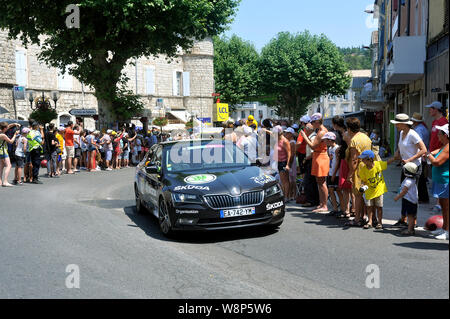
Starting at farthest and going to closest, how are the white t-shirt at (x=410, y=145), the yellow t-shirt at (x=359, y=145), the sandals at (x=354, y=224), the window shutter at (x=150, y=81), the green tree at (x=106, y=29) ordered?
the window shutter at (x=150, y=81) → the green tree at (x=106, y=29) → the sandals at (x=354, y=224) → the yellow t-shirt at (x=359, y=145) → the white t-shirt at (x=410, y=145)

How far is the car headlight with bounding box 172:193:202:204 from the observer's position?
7.36 meters

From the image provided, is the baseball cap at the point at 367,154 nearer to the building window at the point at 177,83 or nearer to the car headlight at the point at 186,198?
the car headlight at the point at 186,198

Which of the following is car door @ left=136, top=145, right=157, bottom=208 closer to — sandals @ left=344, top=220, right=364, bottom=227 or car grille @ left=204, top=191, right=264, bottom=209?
car grille @ left=204, top=191, right=264, bottom=209

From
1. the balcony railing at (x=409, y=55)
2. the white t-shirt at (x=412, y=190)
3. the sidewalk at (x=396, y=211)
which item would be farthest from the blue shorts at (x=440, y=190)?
the balcony railing at (x=409, y=55)

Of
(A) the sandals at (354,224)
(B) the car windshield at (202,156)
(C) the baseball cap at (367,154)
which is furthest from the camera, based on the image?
(B) the car windshield at (202,156)

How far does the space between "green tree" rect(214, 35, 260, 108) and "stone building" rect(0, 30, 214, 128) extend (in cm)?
952

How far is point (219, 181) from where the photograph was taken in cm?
764

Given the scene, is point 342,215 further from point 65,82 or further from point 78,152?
point 65,82

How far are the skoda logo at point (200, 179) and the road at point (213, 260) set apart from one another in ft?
2.84

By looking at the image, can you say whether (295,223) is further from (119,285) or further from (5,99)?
(5,99)

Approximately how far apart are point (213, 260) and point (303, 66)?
178 feet

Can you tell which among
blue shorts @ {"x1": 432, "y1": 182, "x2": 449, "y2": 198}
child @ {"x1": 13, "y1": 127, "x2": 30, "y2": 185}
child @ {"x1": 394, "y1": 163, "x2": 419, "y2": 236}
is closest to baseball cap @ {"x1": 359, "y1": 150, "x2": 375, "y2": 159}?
child @ {"x1": 394, "y1": 163, "x2": 419, "y2": 236}

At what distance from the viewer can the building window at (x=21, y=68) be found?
3300cm
